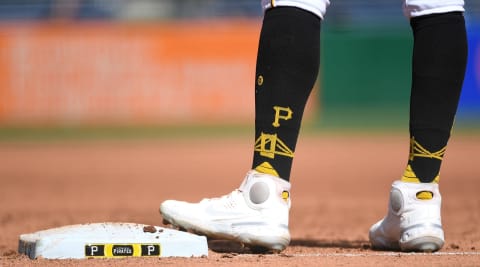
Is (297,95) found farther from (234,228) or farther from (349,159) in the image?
(349,159)

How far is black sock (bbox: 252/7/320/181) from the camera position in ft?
7.88

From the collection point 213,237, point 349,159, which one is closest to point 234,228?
point 213,237

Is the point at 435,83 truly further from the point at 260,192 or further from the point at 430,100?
the point at 260,192

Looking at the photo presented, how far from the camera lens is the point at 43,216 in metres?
4.15

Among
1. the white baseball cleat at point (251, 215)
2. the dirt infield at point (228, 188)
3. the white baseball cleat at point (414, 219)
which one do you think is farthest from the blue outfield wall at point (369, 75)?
the white baseball cleat at point (251, 215)

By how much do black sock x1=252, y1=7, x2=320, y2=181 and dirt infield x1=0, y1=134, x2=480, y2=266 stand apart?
0.91ft

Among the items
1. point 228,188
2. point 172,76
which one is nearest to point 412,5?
point 228,188

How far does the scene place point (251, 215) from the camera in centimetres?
240

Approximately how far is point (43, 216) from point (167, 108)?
6817 millimetres

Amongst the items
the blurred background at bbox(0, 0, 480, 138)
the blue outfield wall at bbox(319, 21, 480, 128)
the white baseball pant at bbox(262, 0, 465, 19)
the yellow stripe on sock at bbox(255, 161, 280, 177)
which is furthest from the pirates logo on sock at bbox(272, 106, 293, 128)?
the blue outfield wall at bbox(319, 21, 480, 128)

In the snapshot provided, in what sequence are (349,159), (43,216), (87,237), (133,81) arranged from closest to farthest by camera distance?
(87,237)
(43,216)
(349,159)
(133,81)

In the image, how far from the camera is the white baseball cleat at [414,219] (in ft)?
7.99

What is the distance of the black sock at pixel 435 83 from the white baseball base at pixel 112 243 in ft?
2.18

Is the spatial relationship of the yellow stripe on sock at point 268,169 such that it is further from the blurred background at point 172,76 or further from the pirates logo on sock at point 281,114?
the blurred background at point 172,76
